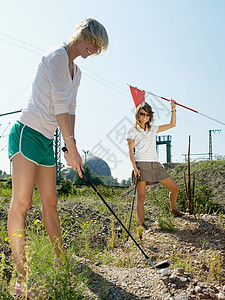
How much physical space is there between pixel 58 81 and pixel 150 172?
8.88 ft

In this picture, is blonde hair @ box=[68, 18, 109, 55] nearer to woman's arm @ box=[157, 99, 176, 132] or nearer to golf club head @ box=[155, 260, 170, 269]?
golf club head @ box=[155, 260, 170, 269]

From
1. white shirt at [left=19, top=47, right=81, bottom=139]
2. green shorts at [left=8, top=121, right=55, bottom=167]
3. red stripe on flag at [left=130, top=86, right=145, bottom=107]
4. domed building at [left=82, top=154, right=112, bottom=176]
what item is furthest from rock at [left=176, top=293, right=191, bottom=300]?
domed building at [left=82, top=154, right=112, bottom=176]

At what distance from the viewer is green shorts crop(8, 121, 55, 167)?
239 cm

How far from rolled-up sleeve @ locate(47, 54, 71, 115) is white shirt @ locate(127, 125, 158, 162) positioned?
2448 millimetres

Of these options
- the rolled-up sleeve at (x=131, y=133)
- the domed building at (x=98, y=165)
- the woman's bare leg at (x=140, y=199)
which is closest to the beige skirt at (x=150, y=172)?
the woman's bare leg at (x=140, y=199)

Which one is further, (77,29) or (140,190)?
(140,190)

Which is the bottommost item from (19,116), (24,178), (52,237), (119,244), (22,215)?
(119,244)

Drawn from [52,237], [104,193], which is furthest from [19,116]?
[104,193]

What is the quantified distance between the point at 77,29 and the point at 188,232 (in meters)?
3.34

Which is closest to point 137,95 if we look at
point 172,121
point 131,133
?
point 172,121

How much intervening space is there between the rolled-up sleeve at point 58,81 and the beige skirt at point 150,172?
258cm

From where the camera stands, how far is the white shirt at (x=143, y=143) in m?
4.77

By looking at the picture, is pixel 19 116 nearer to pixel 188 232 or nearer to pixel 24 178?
pixel 24 178

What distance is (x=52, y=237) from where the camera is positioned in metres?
2.53
